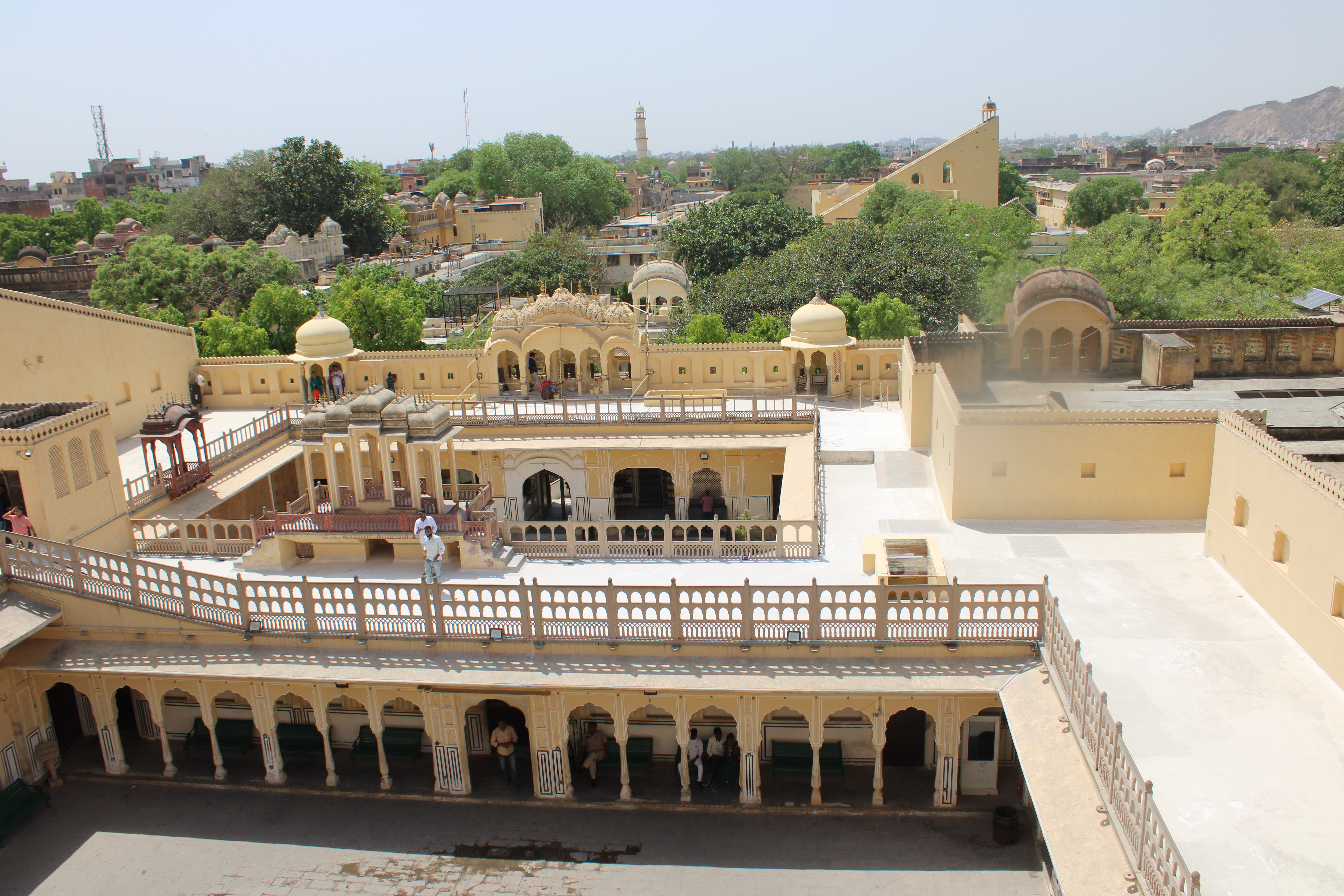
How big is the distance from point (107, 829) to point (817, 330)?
72.3 feet

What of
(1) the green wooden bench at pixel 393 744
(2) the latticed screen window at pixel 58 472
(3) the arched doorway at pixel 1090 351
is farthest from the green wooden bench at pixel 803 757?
(3) the arched doorway at pixel 1090 351

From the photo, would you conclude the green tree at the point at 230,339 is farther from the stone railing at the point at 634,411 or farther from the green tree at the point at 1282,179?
the green tree at the point at 1282,179

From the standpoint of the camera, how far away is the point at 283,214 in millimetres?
77188

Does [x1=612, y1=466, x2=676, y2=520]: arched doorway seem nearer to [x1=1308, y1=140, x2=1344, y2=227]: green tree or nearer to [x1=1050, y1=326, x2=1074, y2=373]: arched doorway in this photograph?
[x1=1050, y1=326, x2=1074, y2=373]: arched doorway

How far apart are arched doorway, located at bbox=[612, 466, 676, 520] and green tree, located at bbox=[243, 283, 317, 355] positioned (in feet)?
55.8

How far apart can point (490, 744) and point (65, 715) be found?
26.1ft

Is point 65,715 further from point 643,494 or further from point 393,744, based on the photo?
point 643,494

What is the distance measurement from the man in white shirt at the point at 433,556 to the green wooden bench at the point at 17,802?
22.6 feet

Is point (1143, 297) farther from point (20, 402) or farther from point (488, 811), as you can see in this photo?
point (20, 402)

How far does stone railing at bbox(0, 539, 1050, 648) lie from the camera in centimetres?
1489

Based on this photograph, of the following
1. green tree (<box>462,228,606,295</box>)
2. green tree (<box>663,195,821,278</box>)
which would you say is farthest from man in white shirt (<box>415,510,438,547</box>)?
green tree (<box>663,195,821,278</box>)

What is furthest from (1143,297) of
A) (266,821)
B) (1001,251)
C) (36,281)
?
(36,281)

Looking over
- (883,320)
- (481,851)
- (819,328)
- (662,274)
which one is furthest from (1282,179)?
(481,851)

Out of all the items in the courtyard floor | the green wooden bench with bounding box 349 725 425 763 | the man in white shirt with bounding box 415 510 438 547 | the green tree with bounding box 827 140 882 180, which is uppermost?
the green tree with bounding box 827 140 882 180
